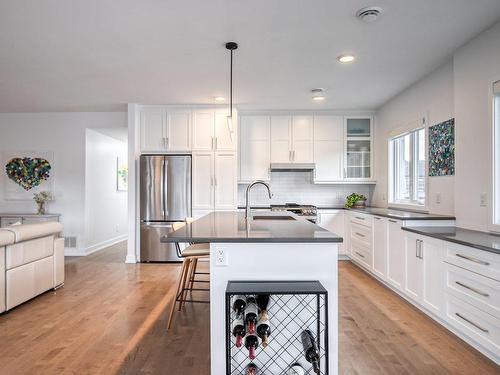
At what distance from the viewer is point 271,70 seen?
12.2ft

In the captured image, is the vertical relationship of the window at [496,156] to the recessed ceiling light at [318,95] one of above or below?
below

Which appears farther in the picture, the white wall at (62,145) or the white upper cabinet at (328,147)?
the white wall at (62,145)

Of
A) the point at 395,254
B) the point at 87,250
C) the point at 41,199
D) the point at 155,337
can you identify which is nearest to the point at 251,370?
the point at 155,337

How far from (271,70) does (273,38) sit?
0.79m

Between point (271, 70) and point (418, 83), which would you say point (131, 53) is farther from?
point (418, 83)

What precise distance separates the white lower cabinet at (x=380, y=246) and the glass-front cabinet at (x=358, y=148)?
1707 millimetres

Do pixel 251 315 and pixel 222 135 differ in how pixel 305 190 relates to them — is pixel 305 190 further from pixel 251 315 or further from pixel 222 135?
pixel 251 315

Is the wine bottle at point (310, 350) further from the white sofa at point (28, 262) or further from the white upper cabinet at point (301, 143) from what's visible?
the white upper cabinet at point (301, 143)

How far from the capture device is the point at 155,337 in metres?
2.55

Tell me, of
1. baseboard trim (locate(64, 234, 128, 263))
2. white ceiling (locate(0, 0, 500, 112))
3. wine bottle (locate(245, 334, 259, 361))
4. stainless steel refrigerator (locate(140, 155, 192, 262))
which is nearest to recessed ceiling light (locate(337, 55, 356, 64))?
white ceiling (locate(0, 0, 500, 112))

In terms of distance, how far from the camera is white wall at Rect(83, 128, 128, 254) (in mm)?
5965

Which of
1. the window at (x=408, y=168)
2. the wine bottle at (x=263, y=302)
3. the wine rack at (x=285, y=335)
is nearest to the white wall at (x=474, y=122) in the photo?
the window at (x=408, y=168)

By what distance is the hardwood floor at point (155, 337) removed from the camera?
212 cm

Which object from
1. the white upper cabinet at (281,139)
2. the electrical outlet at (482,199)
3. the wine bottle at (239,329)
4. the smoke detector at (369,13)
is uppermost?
the smoke detector at (369,13)
